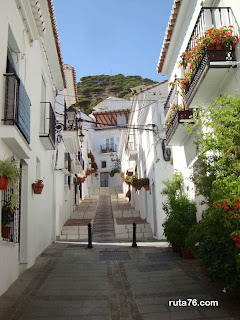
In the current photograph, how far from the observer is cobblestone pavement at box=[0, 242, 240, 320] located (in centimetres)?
457

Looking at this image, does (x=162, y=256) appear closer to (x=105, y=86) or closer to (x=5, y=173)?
(x=5, y=173)

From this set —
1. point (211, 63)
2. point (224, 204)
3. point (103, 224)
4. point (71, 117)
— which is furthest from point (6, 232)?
point (103, 224)

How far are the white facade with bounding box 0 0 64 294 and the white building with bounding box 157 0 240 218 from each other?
3585 millimetres

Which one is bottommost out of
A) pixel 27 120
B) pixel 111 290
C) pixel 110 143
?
pixel 111 290

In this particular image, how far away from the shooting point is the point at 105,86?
86938 millimetres

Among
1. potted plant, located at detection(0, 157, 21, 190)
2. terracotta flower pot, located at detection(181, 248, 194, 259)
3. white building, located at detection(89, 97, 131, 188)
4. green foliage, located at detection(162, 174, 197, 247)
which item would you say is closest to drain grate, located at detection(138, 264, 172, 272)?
terracotta flower pot, located at detection(181, 248, 194, 259)

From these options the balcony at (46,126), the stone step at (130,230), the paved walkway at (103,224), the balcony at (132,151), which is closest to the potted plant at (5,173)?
the balcony at (46,126)

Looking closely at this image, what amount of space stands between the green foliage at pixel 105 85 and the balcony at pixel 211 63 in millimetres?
64727

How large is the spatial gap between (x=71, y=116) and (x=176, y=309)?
12.7m

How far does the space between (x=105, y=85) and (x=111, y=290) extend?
3352 inches

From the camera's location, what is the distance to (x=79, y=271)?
24.3ft

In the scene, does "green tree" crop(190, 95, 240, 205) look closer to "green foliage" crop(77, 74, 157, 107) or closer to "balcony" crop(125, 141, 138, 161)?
"balcony" crop(125, 141, 138, 161)

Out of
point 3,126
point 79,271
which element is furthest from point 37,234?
point 3,126

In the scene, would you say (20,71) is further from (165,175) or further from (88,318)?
(165,175)
